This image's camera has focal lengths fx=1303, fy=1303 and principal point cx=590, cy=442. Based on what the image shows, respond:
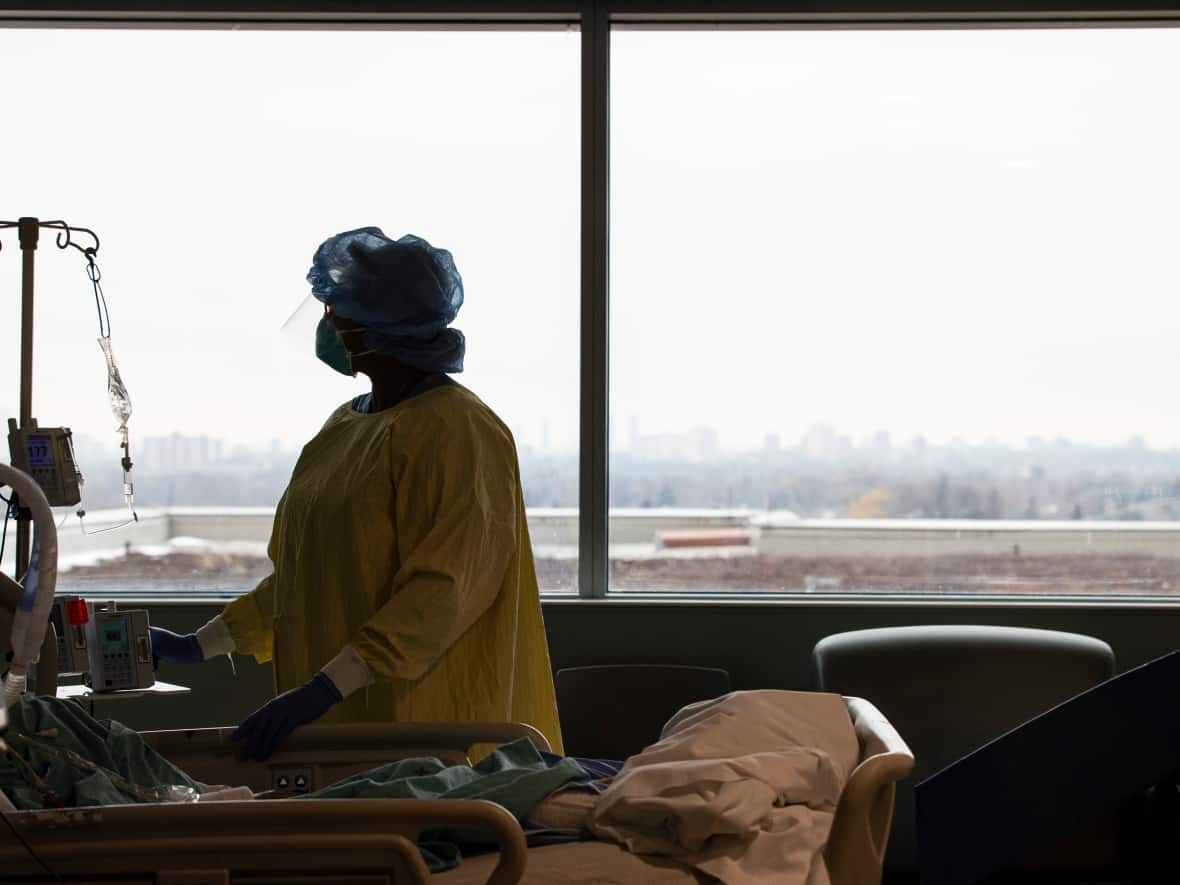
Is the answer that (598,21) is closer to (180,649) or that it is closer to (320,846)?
(180,649)

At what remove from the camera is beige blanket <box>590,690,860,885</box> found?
150cm

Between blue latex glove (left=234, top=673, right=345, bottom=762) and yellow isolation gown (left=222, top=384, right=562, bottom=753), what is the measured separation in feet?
0.35

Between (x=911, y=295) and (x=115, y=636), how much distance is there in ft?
8.16

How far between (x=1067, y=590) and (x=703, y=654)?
113cm

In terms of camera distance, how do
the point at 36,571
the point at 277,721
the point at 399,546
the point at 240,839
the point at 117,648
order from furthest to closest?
the point at 117,648 → the point at 399,546 → the point at 277,721 → the point at 240,839 → the point at 36,571

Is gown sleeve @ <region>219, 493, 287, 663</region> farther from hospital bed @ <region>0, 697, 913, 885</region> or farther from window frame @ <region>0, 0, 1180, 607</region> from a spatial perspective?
window frame @ <region>0, 0, 1180, 607</region>

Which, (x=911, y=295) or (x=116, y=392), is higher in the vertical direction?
(x=911, y=295)

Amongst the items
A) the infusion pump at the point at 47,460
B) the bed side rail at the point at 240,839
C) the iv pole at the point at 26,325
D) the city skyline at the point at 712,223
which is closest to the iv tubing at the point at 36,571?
the bed side rail at the point at 240,839

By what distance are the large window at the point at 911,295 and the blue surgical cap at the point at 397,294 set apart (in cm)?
165

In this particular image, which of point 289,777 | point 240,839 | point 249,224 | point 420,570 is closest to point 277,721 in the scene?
point 289,777

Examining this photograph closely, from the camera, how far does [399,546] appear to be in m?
2.20

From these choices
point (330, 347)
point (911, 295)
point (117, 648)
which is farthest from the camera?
point (911, 295)

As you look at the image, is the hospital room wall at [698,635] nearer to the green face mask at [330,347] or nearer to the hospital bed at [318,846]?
the green face mask at [330,347]

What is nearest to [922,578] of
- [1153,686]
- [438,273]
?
[1153,686]
